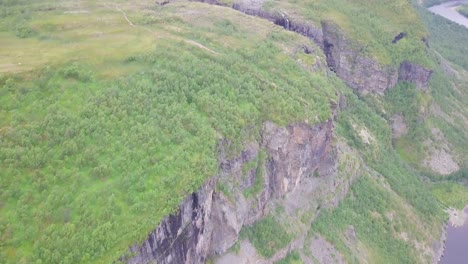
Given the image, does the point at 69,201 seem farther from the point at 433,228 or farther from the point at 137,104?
the point at 433,228

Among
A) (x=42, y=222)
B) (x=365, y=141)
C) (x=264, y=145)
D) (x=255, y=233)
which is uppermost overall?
(x=42, y=222)

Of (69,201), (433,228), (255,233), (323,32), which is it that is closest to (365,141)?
(433,228)

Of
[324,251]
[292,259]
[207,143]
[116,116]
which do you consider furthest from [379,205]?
[116,116]

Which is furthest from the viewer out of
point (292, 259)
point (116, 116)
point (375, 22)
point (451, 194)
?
point (375, 22)

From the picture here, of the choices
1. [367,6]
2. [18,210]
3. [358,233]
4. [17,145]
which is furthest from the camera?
[367,6]

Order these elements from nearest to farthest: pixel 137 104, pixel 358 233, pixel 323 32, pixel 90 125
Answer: pixel 90 125
pixel 137 104
pixel 358 233
pixel 323 32

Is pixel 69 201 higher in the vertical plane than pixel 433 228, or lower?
higher

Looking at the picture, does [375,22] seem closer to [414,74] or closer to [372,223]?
[414,74]
